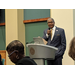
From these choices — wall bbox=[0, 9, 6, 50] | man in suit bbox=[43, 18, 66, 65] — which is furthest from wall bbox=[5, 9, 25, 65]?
man in suit bbox=[43, 18, 66, 65]

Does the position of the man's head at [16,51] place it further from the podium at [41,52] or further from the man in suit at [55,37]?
the man in suit at [55,37]

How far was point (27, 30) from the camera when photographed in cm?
487

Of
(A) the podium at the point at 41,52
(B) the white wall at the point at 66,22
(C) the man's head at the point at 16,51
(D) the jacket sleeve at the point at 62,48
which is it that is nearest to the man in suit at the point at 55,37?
(D) the jacket sleeve at the point at 62,48

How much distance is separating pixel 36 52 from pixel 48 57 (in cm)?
20

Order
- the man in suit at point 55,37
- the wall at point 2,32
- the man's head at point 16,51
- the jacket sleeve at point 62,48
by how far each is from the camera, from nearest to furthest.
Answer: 1. the man's head at point 16,51
2. the jacket sleeve at point 62,48
3. the man in suit at point 55,37
4. the wall at point 2,32

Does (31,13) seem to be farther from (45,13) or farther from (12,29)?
(12,29)

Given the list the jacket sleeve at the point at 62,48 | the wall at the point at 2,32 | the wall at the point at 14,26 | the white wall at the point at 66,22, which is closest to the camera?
the jacket sleeve at the point at 62,48

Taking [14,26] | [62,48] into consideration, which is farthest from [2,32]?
[62,48]

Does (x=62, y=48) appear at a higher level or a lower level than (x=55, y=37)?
lower

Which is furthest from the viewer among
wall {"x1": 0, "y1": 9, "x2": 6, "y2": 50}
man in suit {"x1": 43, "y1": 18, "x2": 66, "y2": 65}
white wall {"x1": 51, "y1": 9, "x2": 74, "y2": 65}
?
wall {"x1": 0, "y1": 9, "x2": 6, "y2": 50}

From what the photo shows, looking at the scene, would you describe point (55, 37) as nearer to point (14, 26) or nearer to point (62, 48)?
point (62, 48)

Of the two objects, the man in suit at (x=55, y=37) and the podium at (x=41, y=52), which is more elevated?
the man in suit at (x=55, y=37)

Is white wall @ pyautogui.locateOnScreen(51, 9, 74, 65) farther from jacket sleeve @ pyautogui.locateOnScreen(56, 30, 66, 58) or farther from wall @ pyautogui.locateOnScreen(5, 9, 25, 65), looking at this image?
wall @ pyautogui.locateOnScreen(5, 9, 25, 65)
